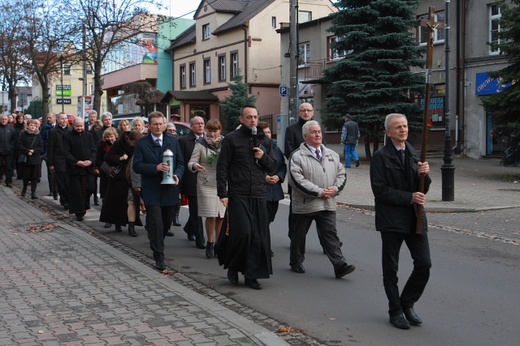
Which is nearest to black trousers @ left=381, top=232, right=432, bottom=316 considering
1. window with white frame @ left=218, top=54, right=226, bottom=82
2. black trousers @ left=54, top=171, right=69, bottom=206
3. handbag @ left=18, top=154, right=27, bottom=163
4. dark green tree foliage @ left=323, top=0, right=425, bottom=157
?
black trousers @ left=54, top=171, right=69, bottom=206

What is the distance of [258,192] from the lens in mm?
7445

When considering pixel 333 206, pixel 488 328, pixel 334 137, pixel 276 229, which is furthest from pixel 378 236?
pixel 334 137

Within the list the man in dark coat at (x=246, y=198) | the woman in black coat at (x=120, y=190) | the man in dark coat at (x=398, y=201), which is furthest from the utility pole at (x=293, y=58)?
the man in dark coat at (x=398, y=201)

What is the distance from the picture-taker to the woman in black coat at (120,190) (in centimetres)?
1109

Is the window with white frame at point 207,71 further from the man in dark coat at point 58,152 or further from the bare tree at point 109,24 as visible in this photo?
the man in dark coat at point 58,152

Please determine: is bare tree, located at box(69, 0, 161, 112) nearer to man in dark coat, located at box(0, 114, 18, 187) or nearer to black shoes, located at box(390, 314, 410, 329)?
man in dark coat, located at box(0, 114, 18, 187)

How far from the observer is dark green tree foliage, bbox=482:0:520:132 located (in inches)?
760

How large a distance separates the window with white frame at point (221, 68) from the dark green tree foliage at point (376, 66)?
2487cm

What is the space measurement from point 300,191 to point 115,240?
3941mm

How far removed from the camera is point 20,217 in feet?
43.5

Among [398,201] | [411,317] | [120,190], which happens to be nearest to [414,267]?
[411,317]

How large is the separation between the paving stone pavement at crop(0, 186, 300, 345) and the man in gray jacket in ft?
5.36

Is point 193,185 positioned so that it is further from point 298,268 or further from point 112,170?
point 298,268

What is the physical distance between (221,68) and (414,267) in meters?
46.5
